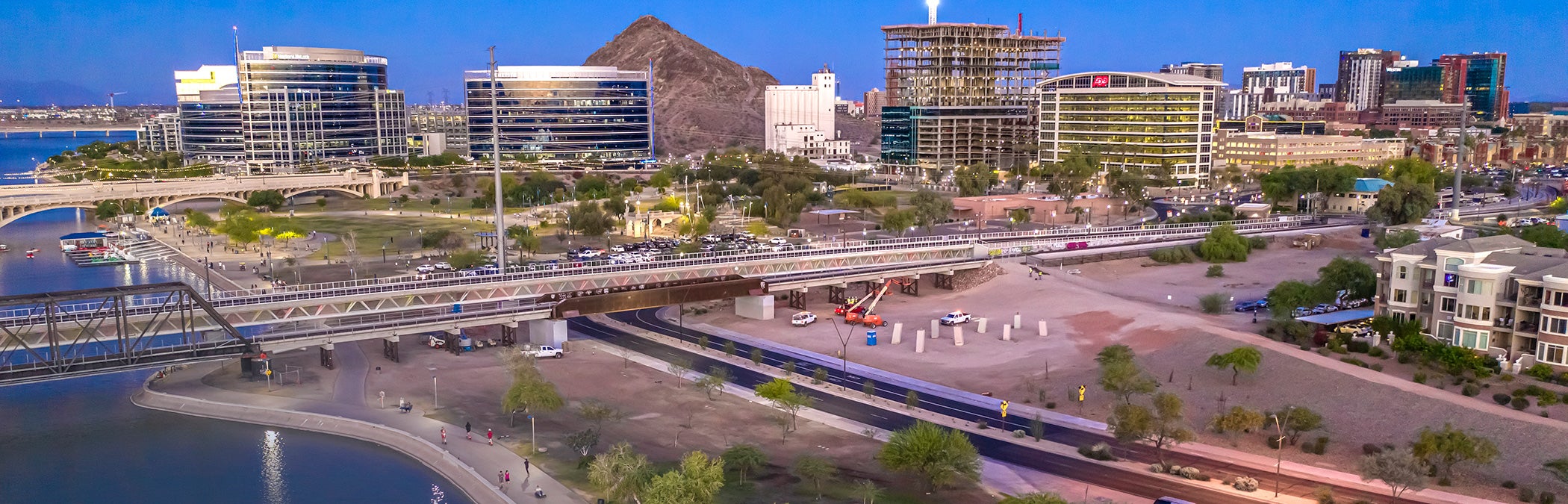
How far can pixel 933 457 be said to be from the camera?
112ft

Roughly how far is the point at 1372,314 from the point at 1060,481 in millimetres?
25376

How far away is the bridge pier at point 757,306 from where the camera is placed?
202 ft

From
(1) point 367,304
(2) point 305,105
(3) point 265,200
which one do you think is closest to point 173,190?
(3) point 265,200

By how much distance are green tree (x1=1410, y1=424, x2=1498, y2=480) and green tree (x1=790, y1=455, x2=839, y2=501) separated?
1807cm

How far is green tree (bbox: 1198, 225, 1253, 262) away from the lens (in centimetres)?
7906

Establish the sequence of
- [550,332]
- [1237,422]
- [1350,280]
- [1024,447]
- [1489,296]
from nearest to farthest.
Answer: [1237,422] → [1024,447] → [1489,296] → [550,332] → [1350,280]

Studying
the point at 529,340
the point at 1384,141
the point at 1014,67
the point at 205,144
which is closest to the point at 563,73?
the point at 205,144

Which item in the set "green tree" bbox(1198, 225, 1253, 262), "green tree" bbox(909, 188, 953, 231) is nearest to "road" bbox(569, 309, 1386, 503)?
"green tree" bbox(1198, 225, 1253, 262)

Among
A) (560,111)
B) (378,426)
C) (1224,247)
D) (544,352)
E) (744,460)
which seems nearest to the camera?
(744,460)

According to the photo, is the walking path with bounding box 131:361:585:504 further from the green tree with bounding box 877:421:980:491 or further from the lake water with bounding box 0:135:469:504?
the green tree with bounding box 877:421:980:491

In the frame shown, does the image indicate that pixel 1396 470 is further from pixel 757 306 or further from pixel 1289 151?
pixel 1289 151

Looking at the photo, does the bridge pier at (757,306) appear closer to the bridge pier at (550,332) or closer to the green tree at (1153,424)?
the bridge pier at (550,332)

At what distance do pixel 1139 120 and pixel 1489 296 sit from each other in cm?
10622

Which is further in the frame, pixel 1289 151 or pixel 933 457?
pixel 1289 151
